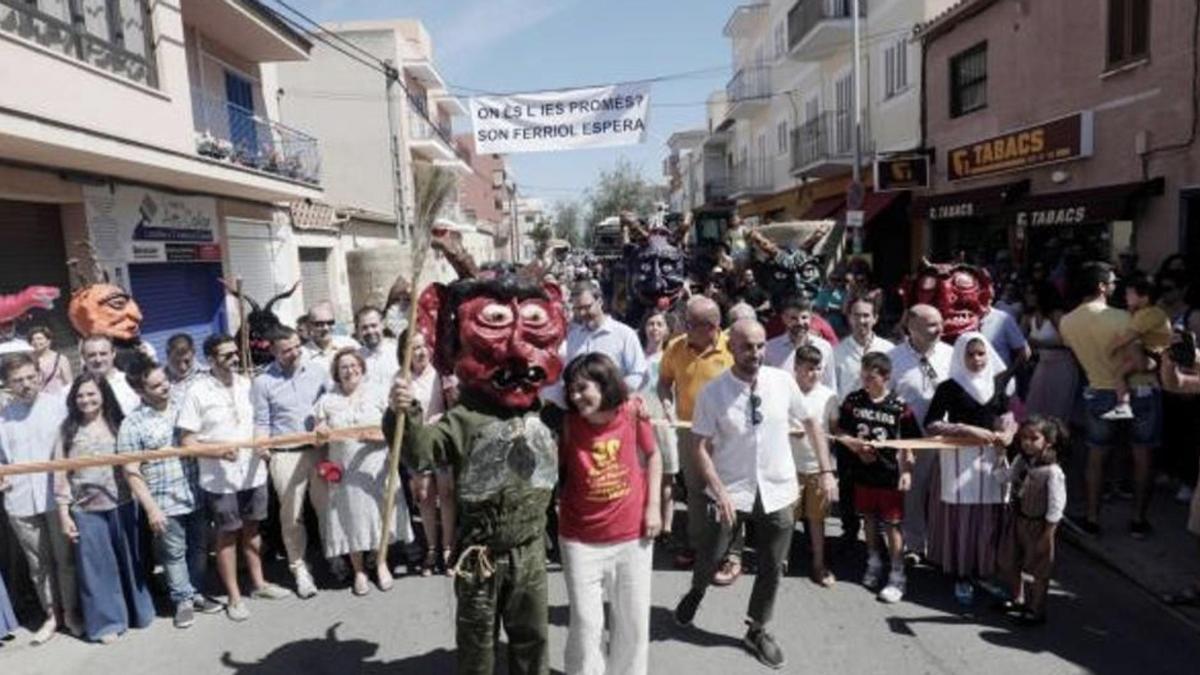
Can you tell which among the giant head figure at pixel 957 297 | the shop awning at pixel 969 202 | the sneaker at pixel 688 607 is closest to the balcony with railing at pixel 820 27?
the shop awning at pixel 969 202

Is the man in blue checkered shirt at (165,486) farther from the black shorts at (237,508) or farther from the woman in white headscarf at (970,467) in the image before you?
the woman in white headscarf at (970,467)

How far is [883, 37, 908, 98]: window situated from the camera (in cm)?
1738

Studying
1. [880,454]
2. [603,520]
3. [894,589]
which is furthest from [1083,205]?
[603,520]

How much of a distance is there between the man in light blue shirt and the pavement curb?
5157 mm

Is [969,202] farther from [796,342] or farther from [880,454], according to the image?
[880,454]

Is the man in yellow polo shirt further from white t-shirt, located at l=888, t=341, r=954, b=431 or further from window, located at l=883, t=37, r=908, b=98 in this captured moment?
window, located at l=883, t=37, r=908, b=98

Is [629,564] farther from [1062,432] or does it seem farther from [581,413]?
[1062,432]

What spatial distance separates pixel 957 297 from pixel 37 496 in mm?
5952

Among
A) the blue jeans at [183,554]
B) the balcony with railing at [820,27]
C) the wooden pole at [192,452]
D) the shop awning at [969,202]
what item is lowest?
the blue jeans at [183,554]

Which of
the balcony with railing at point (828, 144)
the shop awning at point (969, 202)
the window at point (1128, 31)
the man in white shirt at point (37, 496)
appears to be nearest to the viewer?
the man in white shirt at point (37, 496)

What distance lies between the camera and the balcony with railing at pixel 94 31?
8.60 m

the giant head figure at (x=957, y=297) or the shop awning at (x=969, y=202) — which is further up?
the shop awning at (x=969, y=202)

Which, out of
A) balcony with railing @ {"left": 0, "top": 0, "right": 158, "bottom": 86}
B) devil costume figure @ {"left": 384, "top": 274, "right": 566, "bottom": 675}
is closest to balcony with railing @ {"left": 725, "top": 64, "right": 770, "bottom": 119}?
balcony with railing @ {"left": 0, "top": 0, "right": 158, "bottom": 86}

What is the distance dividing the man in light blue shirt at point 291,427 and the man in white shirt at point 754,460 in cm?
271
